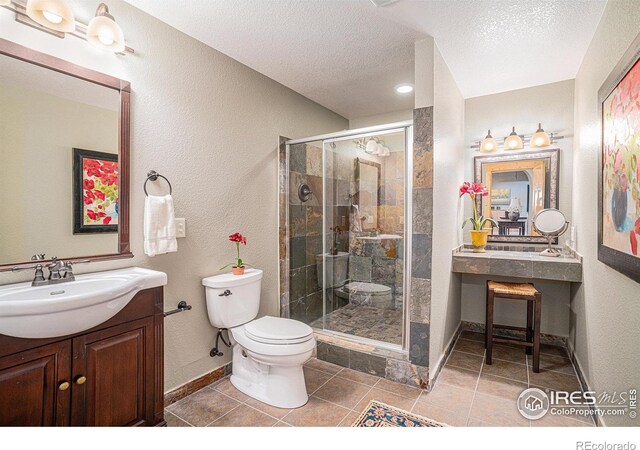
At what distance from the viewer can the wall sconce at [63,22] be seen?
137cm

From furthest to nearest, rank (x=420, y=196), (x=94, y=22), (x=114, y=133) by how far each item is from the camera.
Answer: (x=420, y=196) < (x=114, y=133) < (x=94, y=22)

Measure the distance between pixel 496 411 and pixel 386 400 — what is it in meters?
0.65

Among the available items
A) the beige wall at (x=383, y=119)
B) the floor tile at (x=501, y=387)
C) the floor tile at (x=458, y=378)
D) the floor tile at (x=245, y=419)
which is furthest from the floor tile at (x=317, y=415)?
the beige wall at (x=383, y=119)

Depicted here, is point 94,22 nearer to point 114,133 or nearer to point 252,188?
Answer: point 114,133

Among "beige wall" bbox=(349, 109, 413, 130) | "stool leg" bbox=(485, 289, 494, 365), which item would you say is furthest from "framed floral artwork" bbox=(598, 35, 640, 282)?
"beige wall" bbox=(349, 109, 413, 130)

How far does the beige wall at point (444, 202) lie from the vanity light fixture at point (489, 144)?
0.74ft

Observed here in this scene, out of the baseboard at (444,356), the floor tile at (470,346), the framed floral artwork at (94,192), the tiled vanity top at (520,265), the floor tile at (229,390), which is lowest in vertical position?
the floor tile at (229,390)

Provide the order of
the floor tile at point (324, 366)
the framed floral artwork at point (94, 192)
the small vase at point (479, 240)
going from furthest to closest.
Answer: the small vase at point (479, 240) < the floor tile at point (324, 366) < the framed floral artwork at point (94, 192)

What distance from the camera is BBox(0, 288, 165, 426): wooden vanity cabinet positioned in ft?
4.04

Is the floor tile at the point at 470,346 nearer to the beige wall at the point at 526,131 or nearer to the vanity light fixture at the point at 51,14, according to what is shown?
the beige wall at the point at 526,131

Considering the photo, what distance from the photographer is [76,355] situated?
1385mm

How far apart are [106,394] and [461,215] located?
3.06 meters

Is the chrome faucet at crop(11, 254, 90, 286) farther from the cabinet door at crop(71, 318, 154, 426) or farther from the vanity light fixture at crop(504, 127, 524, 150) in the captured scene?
the vanity light fixture at crop(504, 127, 524, 150)
